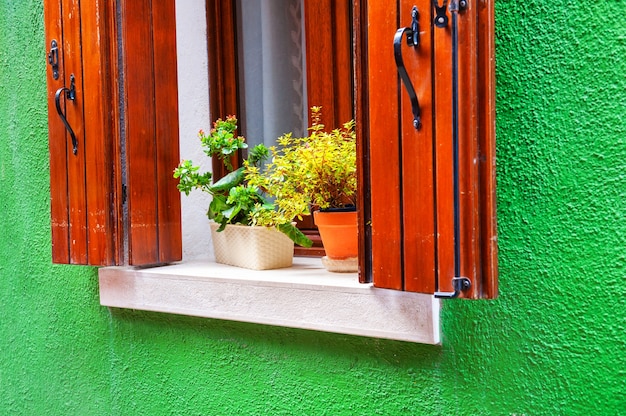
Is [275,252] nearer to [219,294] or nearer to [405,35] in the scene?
[219,294]

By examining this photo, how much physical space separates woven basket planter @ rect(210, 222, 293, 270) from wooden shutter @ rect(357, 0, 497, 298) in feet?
1.54

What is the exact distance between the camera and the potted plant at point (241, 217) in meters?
1.79

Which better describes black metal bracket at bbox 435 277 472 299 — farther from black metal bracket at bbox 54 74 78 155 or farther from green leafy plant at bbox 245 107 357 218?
black metal bracket at bbox 54 74 78 155

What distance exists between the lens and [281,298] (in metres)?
1.58

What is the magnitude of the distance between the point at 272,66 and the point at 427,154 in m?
0.98

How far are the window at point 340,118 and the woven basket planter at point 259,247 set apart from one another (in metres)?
0.21

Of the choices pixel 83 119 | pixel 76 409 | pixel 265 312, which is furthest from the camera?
pixel 76 409

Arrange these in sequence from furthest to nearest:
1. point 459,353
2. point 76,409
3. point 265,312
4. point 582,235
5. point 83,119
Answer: point 76,409 → point 83,119 → point 265,312 → point 459,353 → point 582,235

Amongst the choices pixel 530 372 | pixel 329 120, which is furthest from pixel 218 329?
pixel 530 372

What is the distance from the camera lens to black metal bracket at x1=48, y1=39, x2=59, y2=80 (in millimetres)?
1991

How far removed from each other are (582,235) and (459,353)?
1.11 ft

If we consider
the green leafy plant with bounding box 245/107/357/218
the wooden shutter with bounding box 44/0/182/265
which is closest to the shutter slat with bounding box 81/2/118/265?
the wooden shutter with bounding box 44/0/182/265

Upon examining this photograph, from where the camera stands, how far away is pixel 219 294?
5.64 feet

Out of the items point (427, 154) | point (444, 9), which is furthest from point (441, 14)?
point (427, 154)
